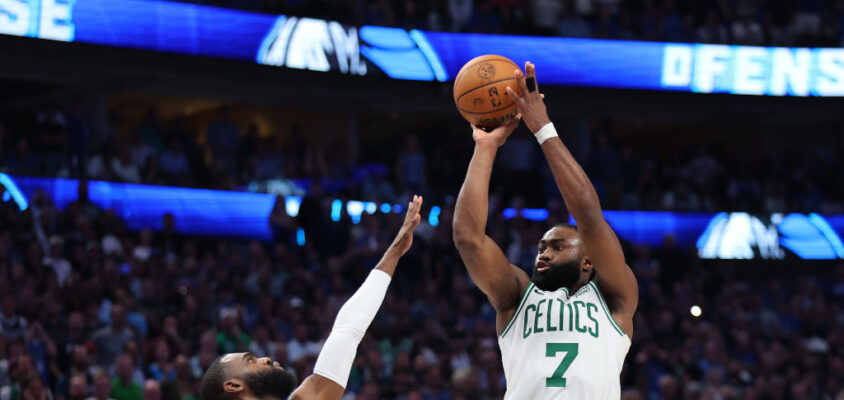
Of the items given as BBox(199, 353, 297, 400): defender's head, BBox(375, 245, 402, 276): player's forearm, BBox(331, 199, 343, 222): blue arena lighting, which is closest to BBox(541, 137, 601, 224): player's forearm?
BBox(375, 245, 402, 276): player's forearm

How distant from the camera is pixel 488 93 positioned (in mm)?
4941

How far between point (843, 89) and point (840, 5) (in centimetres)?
193

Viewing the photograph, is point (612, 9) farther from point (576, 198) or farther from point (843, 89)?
point (576, 198)

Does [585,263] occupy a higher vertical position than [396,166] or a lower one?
lower

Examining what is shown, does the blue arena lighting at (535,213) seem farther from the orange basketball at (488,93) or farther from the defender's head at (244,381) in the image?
the defender's head at (244,381)

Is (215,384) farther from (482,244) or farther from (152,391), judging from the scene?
(152,391)

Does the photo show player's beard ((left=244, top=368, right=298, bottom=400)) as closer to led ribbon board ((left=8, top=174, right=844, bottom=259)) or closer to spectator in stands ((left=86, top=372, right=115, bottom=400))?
spectator in stands ((left=86, top=372, right=115, bottom=400))

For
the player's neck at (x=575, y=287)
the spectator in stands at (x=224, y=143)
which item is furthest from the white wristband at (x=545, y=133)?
the spectator in stands at (x=224, y=143)

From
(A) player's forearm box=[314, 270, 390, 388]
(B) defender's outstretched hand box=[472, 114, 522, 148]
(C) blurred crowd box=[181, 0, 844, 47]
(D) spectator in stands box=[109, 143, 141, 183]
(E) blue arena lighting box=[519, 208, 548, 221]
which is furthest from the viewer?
(C) blurred crowd box=[181, 0, 844, 47]

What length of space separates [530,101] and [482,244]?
69 cm

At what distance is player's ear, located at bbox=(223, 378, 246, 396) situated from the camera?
356 cm

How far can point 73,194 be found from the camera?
13.2 m


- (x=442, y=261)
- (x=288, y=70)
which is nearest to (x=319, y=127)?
(x=288, y=70)

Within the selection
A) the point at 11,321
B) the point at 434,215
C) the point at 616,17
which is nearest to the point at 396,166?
the point at 434,215
